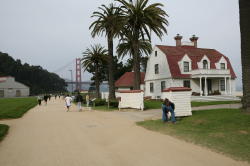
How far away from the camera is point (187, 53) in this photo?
41.4 m

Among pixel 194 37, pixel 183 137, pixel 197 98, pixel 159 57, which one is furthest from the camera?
pixel 194 37

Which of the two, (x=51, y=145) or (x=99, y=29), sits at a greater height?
(x=99, y=29)

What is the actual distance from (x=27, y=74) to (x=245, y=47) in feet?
414

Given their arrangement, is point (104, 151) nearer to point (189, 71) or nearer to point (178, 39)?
point (189, 71)

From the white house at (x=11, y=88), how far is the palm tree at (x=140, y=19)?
87.5m

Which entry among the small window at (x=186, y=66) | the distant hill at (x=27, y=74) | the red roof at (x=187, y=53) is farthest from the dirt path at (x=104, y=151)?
the distant hill at (x=27, y=74)

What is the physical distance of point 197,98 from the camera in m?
35.6

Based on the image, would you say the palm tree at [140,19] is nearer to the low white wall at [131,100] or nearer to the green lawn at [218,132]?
the low white wall at [131,100]

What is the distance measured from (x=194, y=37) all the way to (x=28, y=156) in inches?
1646

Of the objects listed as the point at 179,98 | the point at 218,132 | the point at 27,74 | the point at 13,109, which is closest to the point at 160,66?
the point at 13,109

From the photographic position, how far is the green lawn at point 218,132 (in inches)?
319

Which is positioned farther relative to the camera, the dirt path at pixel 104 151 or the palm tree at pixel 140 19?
the palm tree at pixel 140 19

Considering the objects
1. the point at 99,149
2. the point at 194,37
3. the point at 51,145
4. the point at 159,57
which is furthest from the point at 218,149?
the point at 194,37

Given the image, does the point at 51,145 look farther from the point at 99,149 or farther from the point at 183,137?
the point at 183,137
